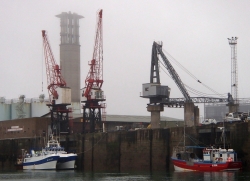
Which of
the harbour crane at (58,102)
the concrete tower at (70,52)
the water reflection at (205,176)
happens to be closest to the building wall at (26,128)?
the harbour crane at (58,102)

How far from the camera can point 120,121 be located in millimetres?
128125

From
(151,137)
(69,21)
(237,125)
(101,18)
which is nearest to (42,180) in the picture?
(151,137)

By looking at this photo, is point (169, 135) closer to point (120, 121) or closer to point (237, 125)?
point (237, 125)

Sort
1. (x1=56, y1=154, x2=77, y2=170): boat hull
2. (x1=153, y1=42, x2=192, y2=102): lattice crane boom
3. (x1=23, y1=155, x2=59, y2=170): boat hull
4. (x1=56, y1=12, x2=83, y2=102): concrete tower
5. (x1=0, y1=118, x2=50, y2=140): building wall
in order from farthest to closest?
(x1=56, y1=12, x2=83, y2=102): concrete tower < (x1=0, y1=118, x2=50, y2=140): building wall < (x1=153, y1=42, x2=192, y2=102): lattice crane boom < (x1=23, y1=155, x2=59, y2=170): boat hull < (x1=56, y1=154, x2=77, y2=170): boat hull

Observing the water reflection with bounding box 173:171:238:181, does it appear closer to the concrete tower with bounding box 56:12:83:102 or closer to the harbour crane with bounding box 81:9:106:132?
the harbour crane with bounding box 81:9:106:132

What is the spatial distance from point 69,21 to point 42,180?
118 meters

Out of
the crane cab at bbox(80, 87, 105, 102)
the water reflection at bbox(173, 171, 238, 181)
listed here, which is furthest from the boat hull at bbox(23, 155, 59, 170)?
the water reflection at bbox(173, 171, 238, 181)

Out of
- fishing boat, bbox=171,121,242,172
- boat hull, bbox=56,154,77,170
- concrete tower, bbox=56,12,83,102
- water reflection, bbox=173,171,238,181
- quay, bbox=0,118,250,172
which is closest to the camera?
water reflection, bbox=173,171,238,181

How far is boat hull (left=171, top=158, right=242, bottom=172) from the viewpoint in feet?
241

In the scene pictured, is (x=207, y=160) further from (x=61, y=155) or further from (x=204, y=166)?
(x=61, y=155)

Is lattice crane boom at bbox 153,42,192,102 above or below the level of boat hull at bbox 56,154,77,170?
above

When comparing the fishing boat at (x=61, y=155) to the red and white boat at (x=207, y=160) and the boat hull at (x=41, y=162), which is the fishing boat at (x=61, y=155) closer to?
the boat hull at (x=41, y=162)

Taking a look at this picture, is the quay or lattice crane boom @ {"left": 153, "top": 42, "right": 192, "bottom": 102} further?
lattice crane boom @ {"left": 153, "top": 42, "right": 192, "bottom": 102}

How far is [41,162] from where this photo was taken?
323 feet
